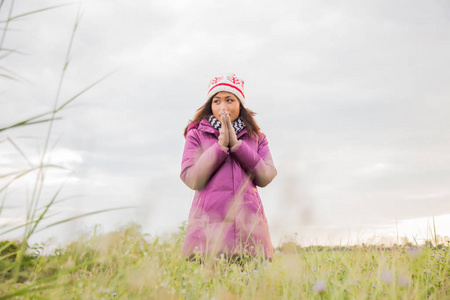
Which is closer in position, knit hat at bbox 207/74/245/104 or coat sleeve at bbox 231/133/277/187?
coat sleeve at bbox 231/133/277/187

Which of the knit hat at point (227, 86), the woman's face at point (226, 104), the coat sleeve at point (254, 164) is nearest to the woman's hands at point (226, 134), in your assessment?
the coat sleeve at point (254, 164)

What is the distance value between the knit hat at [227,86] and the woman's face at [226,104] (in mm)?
52

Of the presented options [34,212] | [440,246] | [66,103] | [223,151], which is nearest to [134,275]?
[34,212]

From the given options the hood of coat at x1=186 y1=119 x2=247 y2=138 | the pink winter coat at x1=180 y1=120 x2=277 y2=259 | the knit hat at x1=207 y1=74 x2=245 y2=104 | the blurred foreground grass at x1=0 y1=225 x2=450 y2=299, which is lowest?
the blurred foreground grass at x1=0 y1=225 x2=450 y2=299

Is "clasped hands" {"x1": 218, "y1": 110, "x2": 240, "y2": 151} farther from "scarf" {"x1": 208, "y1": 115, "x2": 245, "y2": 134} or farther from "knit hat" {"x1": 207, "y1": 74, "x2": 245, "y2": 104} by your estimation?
"knit hat" {"x1": 207, "y1": 74, "x2": 245, "y2": 104}

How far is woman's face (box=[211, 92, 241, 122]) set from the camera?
14.9 ft

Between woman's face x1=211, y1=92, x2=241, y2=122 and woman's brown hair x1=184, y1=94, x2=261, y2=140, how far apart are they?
154mm

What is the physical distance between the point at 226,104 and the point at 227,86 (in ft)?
0.77

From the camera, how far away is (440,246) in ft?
15.9

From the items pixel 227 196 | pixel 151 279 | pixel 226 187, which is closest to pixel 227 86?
pixel 226 187

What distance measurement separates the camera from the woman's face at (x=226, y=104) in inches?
178

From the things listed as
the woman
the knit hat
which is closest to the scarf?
the woman

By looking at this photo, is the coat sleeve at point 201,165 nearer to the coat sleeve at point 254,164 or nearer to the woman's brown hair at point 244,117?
the coat sleeve at point 254,164

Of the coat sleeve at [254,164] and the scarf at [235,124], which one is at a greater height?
the scarf at [235,124]
